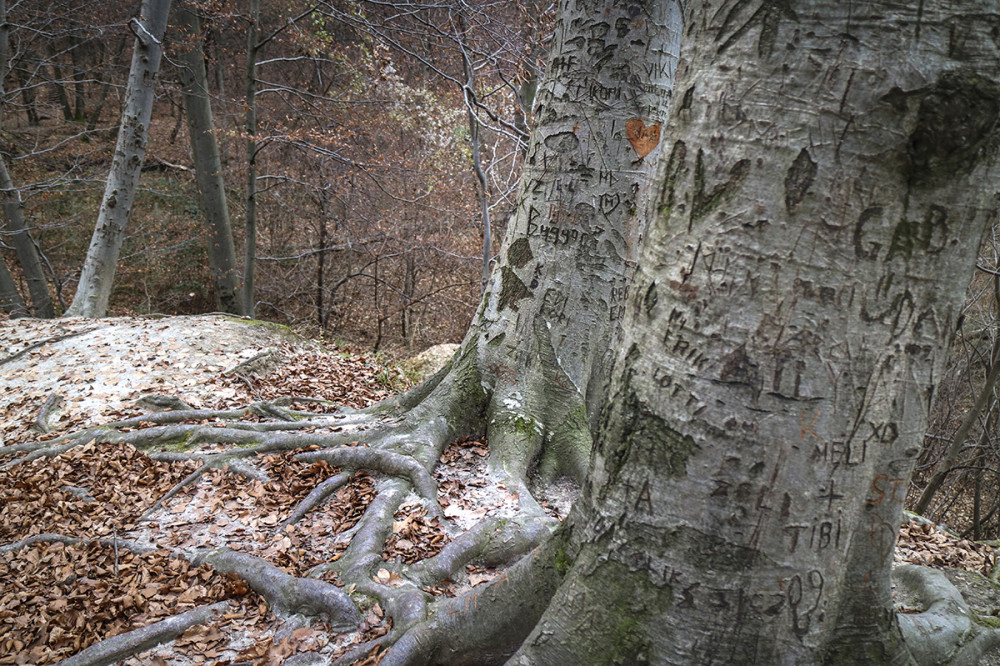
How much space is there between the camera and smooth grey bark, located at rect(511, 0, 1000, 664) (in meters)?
1.53

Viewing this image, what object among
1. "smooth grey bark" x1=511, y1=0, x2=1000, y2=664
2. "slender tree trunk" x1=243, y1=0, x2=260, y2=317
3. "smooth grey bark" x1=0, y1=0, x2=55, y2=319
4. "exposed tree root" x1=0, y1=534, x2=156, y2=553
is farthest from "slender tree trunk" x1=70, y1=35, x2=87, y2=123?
"smooth grey bark" x1=511, y1=0, x2=1000, y2=664

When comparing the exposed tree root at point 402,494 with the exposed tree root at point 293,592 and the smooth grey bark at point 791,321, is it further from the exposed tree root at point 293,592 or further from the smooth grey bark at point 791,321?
the smooth grey bark at point 791,321

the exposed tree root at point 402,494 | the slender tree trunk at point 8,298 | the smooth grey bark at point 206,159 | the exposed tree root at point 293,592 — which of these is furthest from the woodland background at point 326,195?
the exposed tree root at point 293,592

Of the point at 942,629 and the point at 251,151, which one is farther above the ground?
the point at 251,151

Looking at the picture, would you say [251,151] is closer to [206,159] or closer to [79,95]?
[206,159]

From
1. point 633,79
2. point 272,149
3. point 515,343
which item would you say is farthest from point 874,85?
point 272,149

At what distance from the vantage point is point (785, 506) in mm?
1707

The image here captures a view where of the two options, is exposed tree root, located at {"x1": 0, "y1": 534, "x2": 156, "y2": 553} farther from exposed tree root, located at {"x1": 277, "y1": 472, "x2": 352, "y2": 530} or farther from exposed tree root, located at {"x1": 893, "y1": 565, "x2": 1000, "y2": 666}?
exposed tree root, located at {"x1": 893, "y1": 565, "x2": 1000, "y2": 666}

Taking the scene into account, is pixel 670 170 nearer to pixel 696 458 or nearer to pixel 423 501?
pixel 696 458

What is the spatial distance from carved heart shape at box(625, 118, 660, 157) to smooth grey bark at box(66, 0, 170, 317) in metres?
8.24

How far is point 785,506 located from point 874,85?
1.16 metres

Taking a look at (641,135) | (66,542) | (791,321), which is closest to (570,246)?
(641,135)

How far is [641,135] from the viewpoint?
4133mm

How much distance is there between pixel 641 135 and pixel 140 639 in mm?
4165
